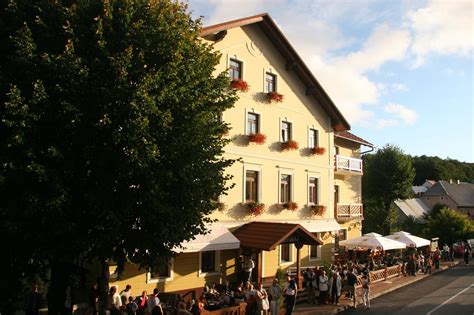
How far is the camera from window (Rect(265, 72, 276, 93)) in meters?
22.8

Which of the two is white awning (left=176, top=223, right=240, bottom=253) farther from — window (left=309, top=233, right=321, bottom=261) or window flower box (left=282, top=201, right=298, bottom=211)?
window (left=309, top=233, right=321, bottom=261)

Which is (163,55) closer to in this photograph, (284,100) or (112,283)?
(112,283)

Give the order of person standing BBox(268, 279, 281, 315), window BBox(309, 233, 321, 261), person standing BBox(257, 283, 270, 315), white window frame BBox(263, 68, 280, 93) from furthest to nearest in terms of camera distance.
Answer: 1. window BBox(309, 233, 321, 261)
2. white window frame BBox(263, 68, 280, 93)
3. person standing BBox(268, 279, 281, 315)
4. person standing BBox(257, 283, 270, 315)

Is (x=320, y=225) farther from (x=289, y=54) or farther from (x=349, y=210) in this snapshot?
(x=289, y=54)

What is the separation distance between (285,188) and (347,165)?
7.14 m

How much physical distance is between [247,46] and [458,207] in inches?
2598

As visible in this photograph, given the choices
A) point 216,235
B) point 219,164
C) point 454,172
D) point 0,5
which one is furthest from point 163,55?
point 454,172

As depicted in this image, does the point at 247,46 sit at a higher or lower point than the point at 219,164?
higher

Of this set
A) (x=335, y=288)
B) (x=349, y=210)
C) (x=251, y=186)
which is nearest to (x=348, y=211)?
(x=349, y=210)

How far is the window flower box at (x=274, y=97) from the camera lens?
2233 centimetres

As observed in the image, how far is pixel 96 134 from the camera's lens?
9.84 meters

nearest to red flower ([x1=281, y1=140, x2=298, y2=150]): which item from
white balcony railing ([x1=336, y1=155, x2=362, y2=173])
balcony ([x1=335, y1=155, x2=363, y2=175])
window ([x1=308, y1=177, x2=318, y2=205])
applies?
window ([x1=308, y1=177, x2=318, y2=205])

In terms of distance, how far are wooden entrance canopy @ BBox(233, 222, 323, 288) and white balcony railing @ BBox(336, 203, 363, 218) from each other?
27.1 feet

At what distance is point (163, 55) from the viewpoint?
35.6 ft
